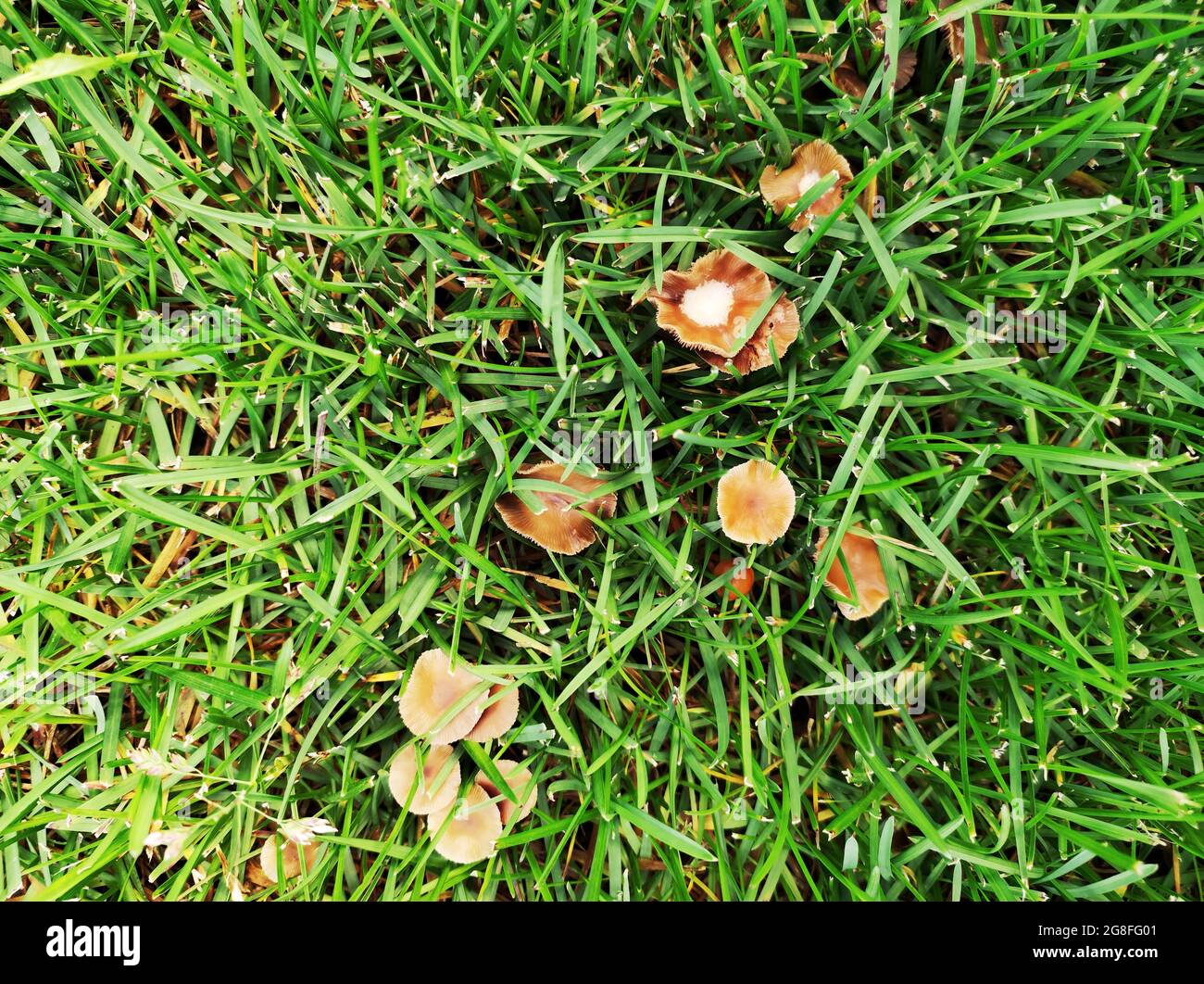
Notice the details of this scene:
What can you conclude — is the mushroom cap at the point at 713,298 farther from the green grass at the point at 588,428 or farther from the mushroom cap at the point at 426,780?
the mushroom cap at the point at 426,780

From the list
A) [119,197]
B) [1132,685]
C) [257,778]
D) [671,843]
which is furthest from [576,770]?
[119,197]

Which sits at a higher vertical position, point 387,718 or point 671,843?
point 387,718

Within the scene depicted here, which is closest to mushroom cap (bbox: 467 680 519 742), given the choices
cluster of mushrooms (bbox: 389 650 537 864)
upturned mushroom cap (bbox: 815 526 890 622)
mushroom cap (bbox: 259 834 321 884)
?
cluster of mushrooms (bbox: 389 650 537 864)

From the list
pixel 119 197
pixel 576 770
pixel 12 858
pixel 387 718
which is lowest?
pixel 12 858

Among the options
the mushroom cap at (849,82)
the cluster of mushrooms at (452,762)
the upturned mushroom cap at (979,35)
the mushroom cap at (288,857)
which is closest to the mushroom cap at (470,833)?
the cluster of mushrooms at (452,762)

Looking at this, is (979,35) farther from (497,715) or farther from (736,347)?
(497,715)

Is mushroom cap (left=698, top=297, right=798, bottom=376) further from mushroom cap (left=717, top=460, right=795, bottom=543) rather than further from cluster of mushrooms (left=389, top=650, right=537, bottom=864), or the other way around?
cluster of mushrooms (left=389, top=650, right=537, bottom=864)
